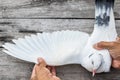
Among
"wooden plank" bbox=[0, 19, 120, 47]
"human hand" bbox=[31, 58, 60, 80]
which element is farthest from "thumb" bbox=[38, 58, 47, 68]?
"wooden plank" bbox=[0, 19, 120, 47]

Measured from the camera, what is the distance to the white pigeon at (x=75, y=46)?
4.06ft

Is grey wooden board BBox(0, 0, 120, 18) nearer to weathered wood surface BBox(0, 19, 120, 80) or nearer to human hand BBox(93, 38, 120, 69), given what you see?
weathered wood surface BBox(0, 19, 120, 80)

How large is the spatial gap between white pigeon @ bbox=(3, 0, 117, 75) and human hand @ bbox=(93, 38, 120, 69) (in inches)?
0.4

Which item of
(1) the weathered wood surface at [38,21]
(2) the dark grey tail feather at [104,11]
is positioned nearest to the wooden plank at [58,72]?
(1) the weathered wood surface at [38,21]

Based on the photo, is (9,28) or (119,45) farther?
(9,28)

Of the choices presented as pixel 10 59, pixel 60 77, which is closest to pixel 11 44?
pixel 10 59

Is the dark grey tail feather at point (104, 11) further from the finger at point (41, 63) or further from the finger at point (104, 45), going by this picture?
the finger at point (41, 63)

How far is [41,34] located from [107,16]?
19 centimetres

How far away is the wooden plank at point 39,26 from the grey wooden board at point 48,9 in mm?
15

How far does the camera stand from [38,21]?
4.36 feet

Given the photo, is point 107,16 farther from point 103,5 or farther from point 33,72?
point 33,72

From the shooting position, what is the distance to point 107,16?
1248mm

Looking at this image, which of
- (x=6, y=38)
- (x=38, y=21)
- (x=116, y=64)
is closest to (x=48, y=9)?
(x=38, y=21)

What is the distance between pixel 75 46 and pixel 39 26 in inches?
5.4
